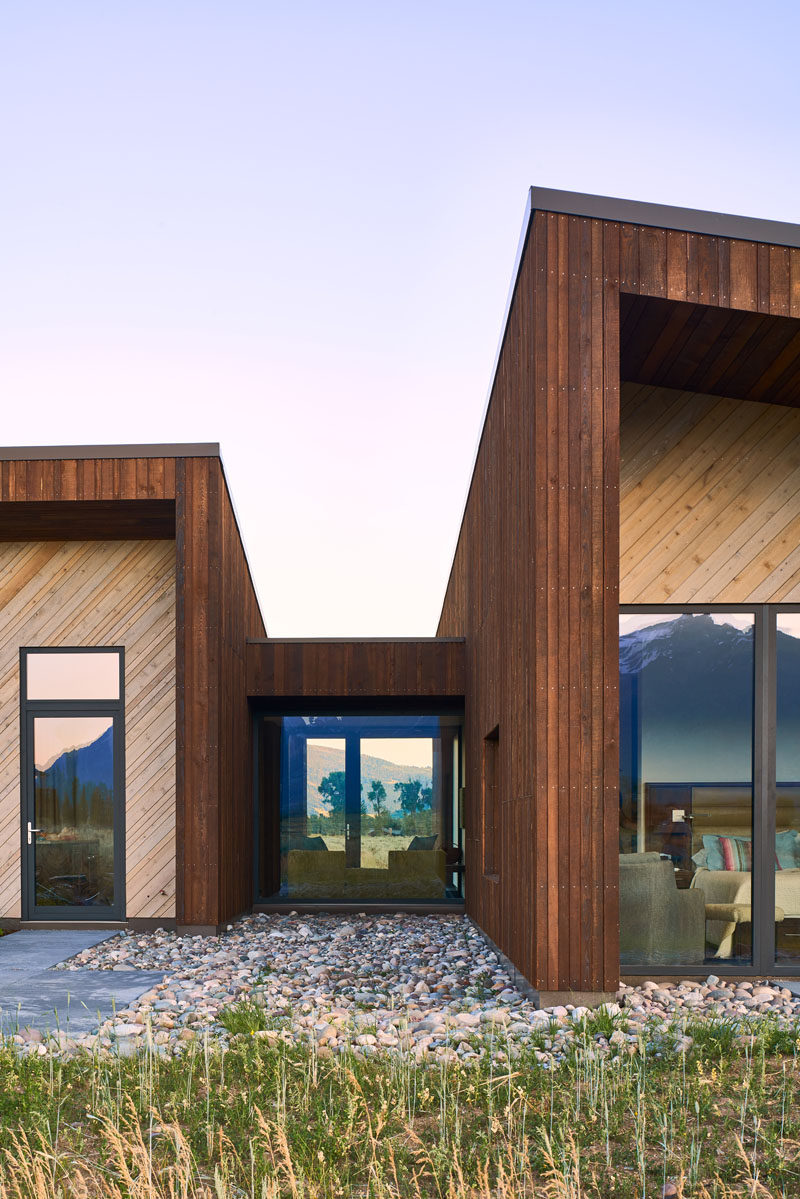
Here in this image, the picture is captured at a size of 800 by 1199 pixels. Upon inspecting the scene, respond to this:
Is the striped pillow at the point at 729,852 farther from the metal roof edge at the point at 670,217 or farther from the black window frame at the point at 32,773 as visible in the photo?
the black window frame at the point at 32,773

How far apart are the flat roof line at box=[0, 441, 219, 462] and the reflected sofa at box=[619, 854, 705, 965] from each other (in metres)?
5.32

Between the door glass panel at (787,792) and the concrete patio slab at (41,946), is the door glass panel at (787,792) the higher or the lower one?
the higher one

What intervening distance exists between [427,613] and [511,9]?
19.4m

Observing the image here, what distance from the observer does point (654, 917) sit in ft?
21.3

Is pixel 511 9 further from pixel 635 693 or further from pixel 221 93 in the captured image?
pixel 635 693

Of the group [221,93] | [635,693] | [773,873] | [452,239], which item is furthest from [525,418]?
[452,239]

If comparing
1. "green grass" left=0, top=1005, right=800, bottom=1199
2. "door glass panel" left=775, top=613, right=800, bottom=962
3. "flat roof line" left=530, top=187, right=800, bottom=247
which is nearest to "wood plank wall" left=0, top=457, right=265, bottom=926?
"green grass" left=0, top=1005, right=800, bottom=1199

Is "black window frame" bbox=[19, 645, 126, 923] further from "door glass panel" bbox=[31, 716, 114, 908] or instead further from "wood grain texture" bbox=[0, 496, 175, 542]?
"wood grain texture" bbox=[0, 496, 175, 542]

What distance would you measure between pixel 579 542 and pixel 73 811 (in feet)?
21.4

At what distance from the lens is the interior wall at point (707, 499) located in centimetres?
689

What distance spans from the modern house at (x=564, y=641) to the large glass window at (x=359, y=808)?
19.4 inches

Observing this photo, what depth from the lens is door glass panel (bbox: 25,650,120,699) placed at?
A: 10.3 metres

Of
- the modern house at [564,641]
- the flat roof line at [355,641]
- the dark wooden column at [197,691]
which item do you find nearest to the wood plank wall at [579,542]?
the modern house at [564,641]

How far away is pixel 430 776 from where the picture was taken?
11.5m
